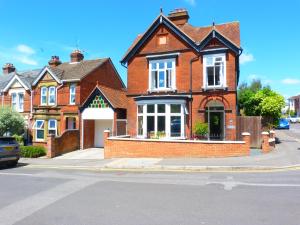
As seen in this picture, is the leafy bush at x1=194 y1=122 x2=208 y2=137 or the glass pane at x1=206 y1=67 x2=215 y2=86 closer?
the leafy bush at x1=194 y1=122 x2=208 y2=137

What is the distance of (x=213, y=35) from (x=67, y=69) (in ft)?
49.9

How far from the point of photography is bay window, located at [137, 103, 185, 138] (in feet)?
65.2

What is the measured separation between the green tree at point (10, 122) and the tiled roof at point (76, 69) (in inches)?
204

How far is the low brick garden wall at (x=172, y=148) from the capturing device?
50.4 feet

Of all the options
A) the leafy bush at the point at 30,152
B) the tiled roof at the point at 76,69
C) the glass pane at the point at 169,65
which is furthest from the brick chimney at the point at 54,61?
the glass pane at the point at 169,65

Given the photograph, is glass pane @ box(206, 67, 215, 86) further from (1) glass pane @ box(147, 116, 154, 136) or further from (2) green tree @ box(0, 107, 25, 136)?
(2) green tree @ box(0, 107, 25, 136)

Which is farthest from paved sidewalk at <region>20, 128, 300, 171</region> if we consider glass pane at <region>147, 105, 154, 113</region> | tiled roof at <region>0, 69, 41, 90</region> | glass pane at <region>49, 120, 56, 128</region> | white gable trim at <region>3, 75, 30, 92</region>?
tiled roof at <region>0, 69, 41, 90</region>

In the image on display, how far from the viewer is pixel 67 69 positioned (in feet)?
93.0

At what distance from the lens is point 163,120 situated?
2008 cm

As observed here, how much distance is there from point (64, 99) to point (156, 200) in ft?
65.4

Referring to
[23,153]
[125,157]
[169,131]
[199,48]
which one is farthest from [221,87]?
[23,153]

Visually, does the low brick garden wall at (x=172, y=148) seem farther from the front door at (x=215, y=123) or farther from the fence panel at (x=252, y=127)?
the front door at (x=215, y=123)

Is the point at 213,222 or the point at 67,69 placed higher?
the point at 67,69

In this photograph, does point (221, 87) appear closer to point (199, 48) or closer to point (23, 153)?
point (199, 48)
